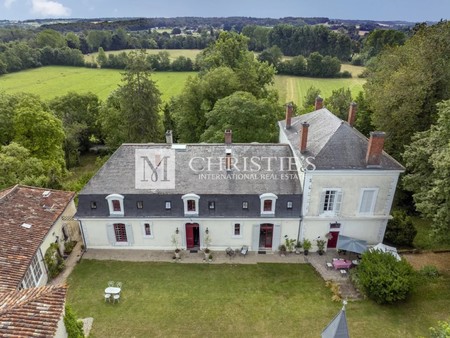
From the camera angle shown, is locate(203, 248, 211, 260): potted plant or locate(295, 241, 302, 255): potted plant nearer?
locate(203, 248, 211, 260): potted plant

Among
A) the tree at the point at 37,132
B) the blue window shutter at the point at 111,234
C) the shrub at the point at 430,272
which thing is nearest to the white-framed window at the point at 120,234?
the blue window shutter at the point at 111,234

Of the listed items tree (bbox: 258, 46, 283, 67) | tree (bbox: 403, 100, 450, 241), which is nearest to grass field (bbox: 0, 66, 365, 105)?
tree (bbox: 258, 46, 283, 67)

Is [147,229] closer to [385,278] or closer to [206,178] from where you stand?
[206,178]

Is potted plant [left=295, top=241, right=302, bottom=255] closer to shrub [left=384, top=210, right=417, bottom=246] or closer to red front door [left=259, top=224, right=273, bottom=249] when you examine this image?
red front door [left=259, top=224, right=273, bottom=249]

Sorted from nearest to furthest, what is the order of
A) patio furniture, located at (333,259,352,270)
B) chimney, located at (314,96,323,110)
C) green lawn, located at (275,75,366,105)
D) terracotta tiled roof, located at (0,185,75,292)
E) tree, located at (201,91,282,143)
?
→ terracotta tiled roof, located at (0,185,75,292)
patio furniture, located at (333,259,352,270)
chimney, located at (314,96,323,110)
tree, located at (201,91,282,143)
green lawn, located at (275,75,366,105)

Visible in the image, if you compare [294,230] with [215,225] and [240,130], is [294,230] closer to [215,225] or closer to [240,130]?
[215,225]

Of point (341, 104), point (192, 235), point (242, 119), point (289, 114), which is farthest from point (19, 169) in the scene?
point (341, 104)

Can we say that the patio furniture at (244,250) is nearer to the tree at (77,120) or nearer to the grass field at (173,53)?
the tree at (77,120)
